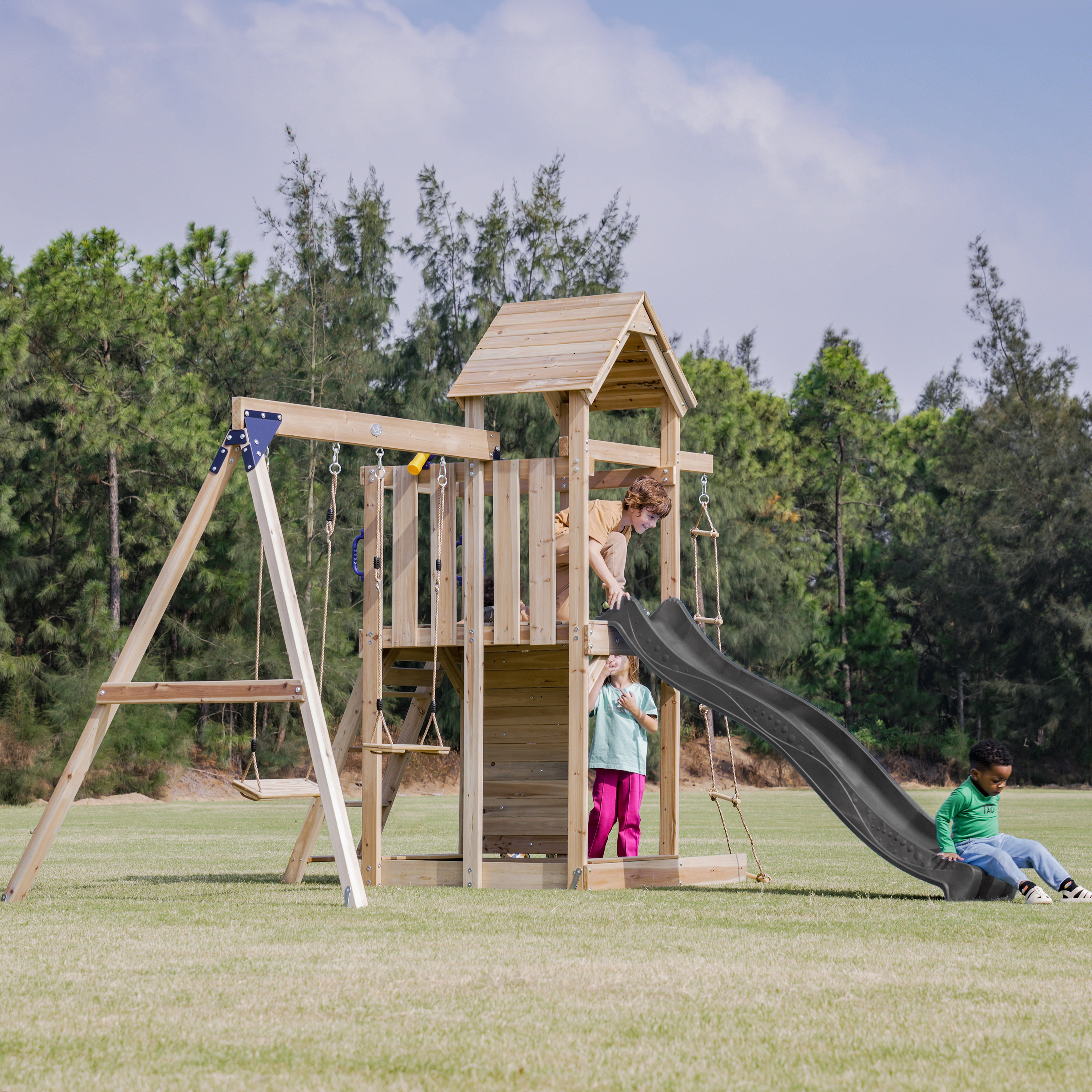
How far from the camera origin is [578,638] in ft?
30.7

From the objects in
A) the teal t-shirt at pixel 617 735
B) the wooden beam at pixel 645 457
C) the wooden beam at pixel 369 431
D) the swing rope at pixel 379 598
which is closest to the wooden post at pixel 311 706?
the wooden beam at pixel 369 431

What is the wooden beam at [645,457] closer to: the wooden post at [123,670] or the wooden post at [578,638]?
the wooden post at [578,638]

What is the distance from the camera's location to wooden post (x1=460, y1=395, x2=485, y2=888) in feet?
30.1

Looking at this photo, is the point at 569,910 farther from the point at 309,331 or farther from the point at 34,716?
the point at 309,331

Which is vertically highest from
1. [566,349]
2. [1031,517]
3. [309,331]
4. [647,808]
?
[309,331]

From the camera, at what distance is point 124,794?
2909cm

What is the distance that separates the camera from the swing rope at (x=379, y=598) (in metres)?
9.48

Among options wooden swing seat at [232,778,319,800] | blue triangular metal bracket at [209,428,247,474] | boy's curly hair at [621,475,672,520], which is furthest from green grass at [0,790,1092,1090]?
boy's curly hair at [621,475,672,520]

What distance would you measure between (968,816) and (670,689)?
9.27 feet

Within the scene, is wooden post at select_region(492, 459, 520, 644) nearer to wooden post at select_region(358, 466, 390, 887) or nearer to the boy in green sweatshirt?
wooden post at select_region(358, 466, 390, 887)

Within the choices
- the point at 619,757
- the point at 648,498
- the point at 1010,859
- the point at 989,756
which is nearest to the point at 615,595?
the point at 648,498

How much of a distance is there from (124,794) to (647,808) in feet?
38.0

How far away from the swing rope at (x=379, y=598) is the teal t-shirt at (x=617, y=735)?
1590 millimetres

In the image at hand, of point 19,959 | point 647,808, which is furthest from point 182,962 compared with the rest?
point 647,808
